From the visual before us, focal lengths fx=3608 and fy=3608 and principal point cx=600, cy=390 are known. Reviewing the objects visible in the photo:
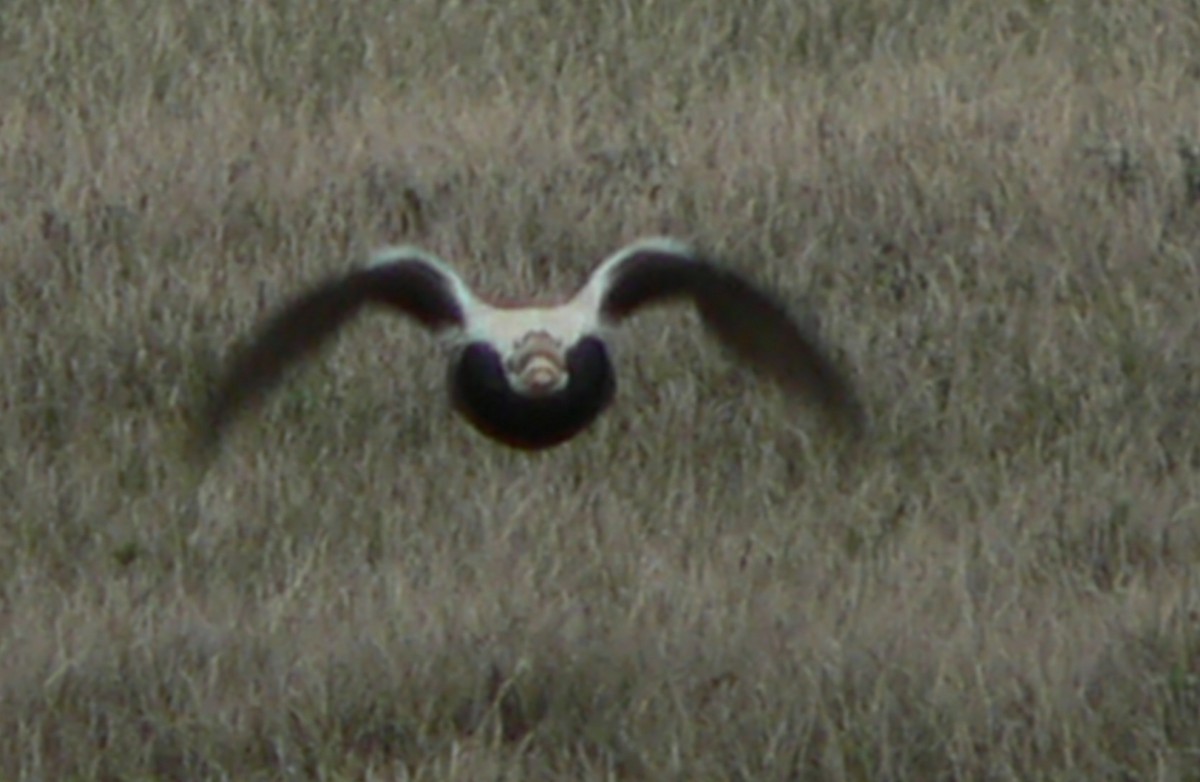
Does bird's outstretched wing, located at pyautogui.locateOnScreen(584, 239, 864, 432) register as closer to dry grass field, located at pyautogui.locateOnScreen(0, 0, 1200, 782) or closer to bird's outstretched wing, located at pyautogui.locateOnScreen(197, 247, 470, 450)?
bird's outstretched wing, located at pyautogui.locateOnScreen(197, 247, 470, 450)

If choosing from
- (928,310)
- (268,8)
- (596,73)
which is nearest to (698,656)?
(928,310)

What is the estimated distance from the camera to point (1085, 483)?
664 cm

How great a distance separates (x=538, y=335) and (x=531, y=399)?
0.40 ft

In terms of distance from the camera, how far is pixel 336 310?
5461mm

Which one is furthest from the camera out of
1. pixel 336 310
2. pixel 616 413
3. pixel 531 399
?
pixel 616 413

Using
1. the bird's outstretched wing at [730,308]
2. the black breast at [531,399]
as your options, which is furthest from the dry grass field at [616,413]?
the black breast at [531,399]

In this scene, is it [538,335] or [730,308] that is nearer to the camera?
[538,335]

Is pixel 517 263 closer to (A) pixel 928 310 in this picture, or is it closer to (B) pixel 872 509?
(A) pixel 928 310

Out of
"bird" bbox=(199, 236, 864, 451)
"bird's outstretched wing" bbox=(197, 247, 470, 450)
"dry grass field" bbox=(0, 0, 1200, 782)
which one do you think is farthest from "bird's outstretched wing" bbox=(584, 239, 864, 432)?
"dry grass field" bbox=(0, 0, 1200, 782)

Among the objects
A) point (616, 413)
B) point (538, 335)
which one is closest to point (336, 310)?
point (538, 335)

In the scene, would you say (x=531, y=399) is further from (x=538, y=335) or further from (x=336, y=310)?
(x=336, y=310)

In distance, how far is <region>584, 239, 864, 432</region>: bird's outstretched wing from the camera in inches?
211

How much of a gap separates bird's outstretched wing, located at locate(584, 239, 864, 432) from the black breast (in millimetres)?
251

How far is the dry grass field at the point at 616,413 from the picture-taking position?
5.67 metres
